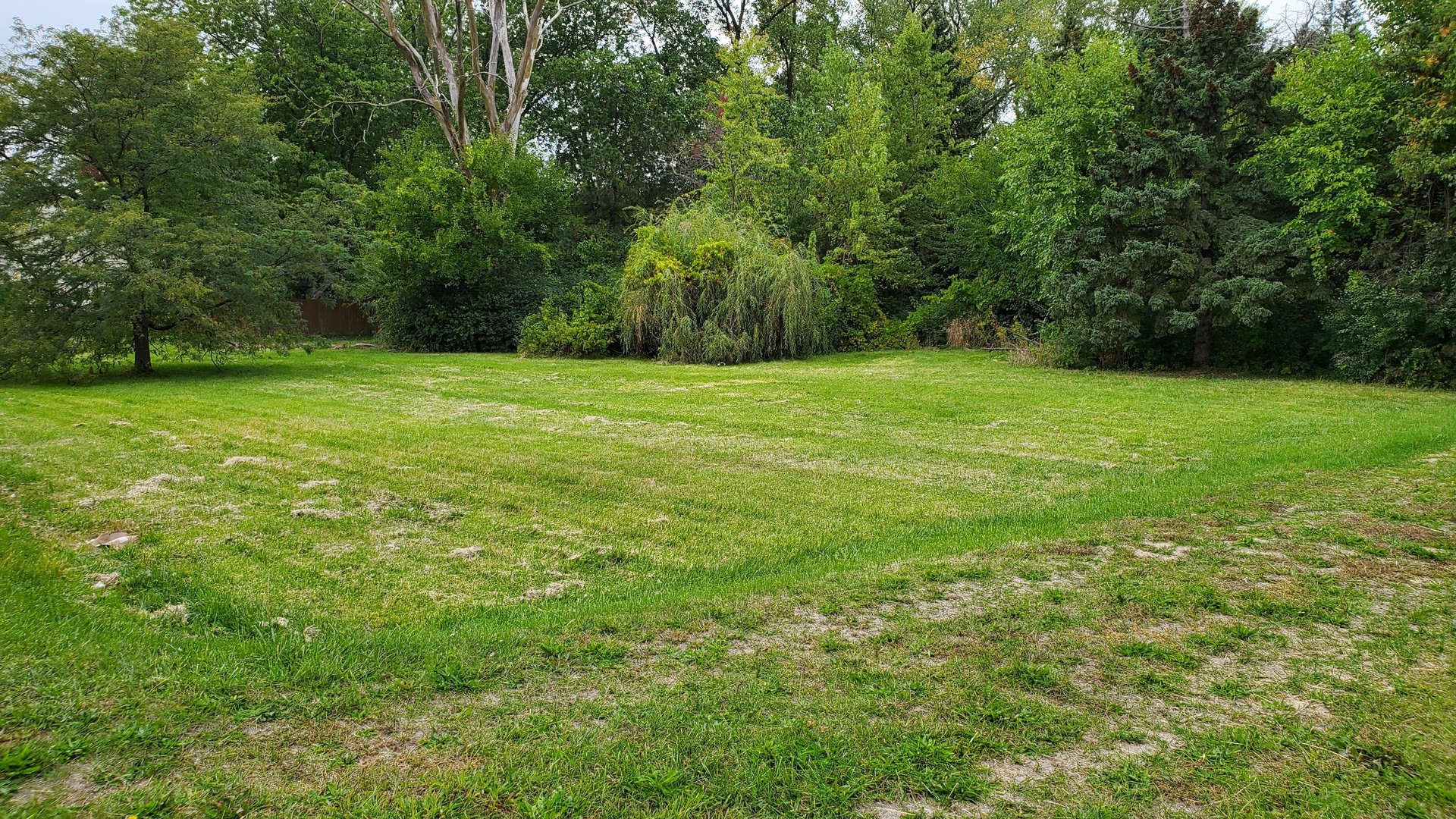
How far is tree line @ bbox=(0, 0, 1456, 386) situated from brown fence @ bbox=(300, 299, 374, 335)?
4.55 m

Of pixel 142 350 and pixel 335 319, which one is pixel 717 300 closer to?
pixel 142 350

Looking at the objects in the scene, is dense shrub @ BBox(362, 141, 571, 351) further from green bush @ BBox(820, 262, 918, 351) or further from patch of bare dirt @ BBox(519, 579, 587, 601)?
patch of bare dirt @ BBox(519, 579, 587, 601)

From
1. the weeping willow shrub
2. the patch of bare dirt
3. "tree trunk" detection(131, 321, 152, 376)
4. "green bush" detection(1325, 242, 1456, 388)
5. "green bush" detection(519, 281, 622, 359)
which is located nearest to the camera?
the patch of bare dirt

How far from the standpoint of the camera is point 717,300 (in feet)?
58.6

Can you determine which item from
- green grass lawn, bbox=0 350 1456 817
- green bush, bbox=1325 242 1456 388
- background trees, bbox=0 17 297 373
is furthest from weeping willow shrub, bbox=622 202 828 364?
green bush, bbox=1325 242 1456 388

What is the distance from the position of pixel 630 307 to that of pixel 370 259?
231 inches

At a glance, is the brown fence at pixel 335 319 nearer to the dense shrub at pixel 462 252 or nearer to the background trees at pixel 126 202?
the dense shrub at pixel 462 252

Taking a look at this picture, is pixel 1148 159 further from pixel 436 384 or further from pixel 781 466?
pixel 436 384

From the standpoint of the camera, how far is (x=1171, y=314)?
45.8 feet

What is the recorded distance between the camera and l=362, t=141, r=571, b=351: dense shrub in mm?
21672

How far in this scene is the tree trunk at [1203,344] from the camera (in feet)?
49.0

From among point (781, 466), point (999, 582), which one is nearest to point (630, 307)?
point (781, 466)

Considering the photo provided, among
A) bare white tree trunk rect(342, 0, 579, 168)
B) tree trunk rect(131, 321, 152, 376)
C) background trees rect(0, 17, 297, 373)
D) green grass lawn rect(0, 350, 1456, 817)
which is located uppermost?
bare white tree trunk rect(342, 0, 579, 168)

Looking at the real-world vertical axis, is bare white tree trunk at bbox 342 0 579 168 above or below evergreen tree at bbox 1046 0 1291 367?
above
